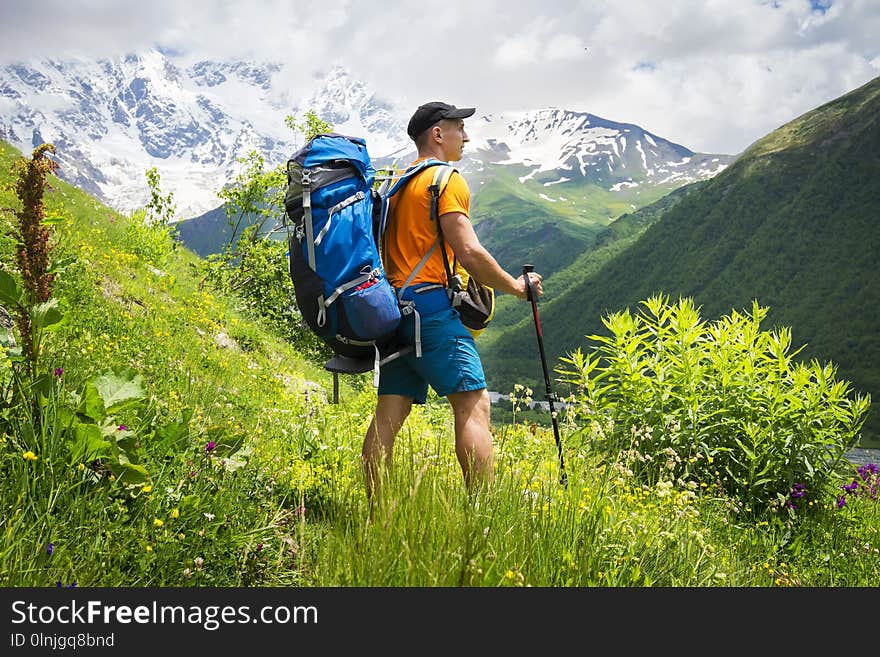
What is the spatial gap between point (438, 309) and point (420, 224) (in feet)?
1.56

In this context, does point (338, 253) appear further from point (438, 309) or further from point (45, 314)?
point (45, 314)

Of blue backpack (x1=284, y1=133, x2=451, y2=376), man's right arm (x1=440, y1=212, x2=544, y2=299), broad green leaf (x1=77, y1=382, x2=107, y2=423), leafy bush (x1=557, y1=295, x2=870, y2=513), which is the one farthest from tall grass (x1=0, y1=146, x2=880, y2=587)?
man's right arm (x1=440, y1=212, x2=544, y2=299)

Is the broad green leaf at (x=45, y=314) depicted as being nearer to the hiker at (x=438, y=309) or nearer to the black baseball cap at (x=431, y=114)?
the hiker at (x=438, y=309)

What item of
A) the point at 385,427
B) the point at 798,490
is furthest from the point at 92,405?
the point at 798,490

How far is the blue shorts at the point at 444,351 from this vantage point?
12.0 feet

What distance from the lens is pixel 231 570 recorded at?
3115mm

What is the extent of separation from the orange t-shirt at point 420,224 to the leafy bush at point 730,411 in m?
2.66

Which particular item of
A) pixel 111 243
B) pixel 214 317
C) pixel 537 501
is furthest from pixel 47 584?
pixel 111 243

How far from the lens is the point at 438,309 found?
373cm

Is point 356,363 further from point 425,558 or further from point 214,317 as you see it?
point 214,317

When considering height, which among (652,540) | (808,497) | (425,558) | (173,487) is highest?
(173,487)

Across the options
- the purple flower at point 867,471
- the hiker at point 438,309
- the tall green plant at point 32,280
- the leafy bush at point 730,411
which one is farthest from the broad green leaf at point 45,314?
the purple flower at point 867,471

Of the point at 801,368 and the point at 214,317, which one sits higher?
the point at 214,317

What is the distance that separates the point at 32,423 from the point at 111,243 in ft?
31.2
